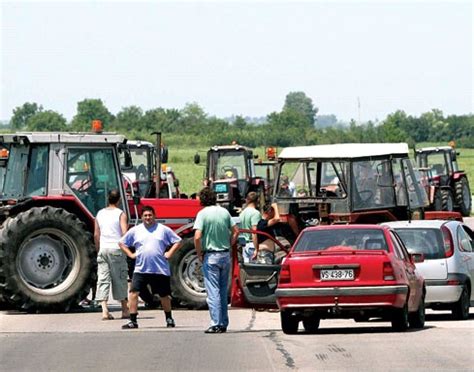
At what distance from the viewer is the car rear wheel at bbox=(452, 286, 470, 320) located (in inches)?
840

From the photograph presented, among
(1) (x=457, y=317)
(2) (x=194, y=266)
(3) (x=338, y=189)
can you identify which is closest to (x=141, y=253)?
(2) (x=194, y=266)

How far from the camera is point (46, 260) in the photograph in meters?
23.1

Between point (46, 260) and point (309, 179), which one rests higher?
point (309, 179)

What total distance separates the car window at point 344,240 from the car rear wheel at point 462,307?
2.71 metres

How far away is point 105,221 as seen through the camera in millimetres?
21656

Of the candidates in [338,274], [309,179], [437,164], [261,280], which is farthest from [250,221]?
[437,164]

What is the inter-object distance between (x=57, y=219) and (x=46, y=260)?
0.78m

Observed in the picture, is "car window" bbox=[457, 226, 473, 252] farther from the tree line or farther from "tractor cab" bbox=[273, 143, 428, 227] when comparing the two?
the tree line

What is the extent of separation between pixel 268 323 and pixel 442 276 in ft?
8.61

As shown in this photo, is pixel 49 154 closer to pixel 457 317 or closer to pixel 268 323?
pixel 268 323

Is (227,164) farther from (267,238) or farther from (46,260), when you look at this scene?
(46,260)

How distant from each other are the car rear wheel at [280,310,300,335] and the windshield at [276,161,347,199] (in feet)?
28.9

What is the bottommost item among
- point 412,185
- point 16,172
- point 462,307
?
point 462,307

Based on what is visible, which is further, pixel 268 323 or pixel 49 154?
pixel 49 154
